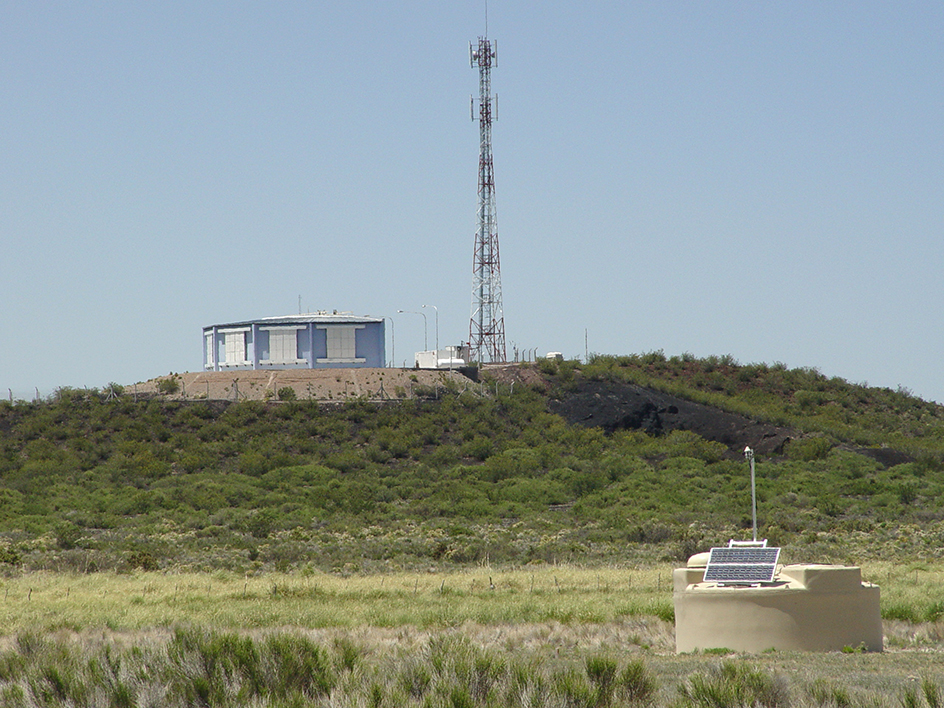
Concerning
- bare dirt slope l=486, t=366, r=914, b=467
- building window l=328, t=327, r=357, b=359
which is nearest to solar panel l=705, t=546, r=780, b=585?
bare dirt slope l=486, t=366, r=914, b=467

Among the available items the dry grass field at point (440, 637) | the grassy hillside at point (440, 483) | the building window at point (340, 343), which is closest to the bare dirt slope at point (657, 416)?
the grassy hillside at point (440, 483)

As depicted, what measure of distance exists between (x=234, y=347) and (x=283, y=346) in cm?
349

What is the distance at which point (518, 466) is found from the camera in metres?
50.1

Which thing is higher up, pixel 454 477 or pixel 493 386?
pixel 493 386

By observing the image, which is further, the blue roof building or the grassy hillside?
the blue roof building

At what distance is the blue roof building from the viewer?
63.5 m

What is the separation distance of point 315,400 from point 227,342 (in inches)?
374

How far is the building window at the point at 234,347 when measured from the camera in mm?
65125

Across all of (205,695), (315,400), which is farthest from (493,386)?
(205,695)

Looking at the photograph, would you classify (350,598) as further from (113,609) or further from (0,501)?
(0,501)

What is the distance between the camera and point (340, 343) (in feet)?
209

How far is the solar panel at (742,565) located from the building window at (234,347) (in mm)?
51056

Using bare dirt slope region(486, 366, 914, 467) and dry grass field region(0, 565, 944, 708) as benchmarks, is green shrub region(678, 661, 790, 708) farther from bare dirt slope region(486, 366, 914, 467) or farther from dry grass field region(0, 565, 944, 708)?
bare dirt slope region(486, 366, 914, 467)

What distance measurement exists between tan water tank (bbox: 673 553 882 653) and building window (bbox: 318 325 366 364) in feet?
160
